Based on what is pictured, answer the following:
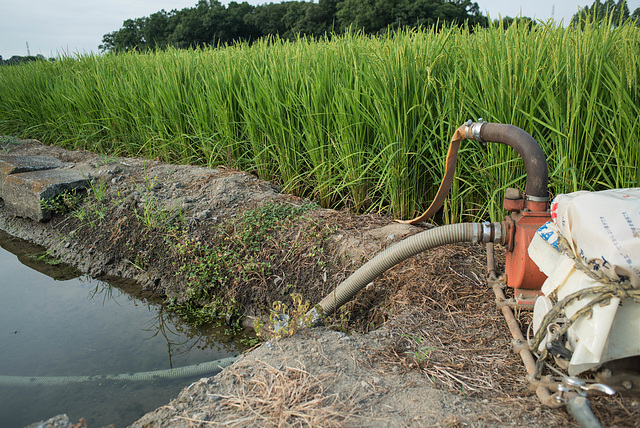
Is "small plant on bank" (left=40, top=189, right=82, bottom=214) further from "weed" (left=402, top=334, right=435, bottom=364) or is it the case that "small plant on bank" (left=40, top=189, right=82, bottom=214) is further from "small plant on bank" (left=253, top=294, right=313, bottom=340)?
"weed" (left=402, top=334, right=435, bottom=364)

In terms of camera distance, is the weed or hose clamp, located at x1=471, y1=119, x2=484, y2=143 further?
hose clamp, located at x1=471, y1=119, x2=484, y2=143

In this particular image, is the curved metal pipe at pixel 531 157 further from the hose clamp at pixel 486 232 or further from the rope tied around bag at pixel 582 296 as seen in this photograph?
the rope tied around bag at pixel 582 296

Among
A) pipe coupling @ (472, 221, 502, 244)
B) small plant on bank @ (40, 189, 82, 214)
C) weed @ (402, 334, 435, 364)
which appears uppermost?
pipe coupling @ (472, 221, 502, 244)

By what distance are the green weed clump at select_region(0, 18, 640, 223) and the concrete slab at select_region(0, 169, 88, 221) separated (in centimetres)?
75

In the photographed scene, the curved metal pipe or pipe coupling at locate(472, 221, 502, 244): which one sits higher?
the curved metal pipe

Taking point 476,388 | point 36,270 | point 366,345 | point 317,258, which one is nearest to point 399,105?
point 317,258

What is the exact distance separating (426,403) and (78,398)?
56.6 inches

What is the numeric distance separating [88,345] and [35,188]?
1.87m

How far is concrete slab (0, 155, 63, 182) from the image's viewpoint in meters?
3.80

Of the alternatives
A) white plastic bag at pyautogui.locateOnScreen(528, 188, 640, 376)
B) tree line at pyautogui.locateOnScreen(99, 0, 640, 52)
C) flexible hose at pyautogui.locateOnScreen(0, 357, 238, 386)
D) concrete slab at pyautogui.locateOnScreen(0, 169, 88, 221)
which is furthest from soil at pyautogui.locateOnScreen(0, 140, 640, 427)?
tree line at pyautogui.locateOnScreen(99, 0, 640, 52)

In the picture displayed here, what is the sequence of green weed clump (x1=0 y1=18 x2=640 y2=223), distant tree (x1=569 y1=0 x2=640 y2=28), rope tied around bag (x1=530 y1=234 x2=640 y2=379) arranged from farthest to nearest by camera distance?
distant tree (x1=569 y1=0 x2=640 y2=28) → green weed clump (x1=0 y1=18 x2=640 y2=223) → rope tied around bag (x1=530 y1=234 x2=640 y2=379)

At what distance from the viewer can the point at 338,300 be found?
1850mm

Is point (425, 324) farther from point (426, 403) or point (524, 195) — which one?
point (524, 195)

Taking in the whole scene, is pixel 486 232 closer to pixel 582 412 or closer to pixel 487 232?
pixel 487 232
